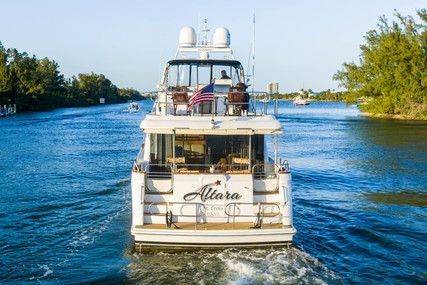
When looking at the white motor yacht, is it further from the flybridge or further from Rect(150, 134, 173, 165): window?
the flybridge

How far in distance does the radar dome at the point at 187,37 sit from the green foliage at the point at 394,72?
163ft

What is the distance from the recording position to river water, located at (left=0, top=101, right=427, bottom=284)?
862cm

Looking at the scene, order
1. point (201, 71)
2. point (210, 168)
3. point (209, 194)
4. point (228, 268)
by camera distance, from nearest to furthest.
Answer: point (228, 268) < point (209, 194) < point (210, 168) < point (201, 71)

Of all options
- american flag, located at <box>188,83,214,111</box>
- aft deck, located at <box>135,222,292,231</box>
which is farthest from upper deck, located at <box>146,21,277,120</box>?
aft deck, located at <box>135,222,292,231</box>

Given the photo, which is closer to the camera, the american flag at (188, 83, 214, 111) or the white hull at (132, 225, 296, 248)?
the white hull at (132, 225, 296, 248)

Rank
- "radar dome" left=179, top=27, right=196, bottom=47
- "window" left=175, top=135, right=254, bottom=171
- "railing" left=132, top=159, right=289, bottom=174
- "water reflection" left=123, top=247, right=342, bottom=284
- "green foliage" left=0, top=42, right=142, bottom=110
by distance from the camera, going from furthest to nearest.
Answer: "green foliage" left=0, top=42, right=142, bottom=110 < "radar dome" left=179, top=27, right=196, bottom=47 < "window" left=175, top=135, right=254, bottom=171 < "railing" left=132, top=159, right=289, bottom=174 < "water reflection" left=123, top=247, right=342, bottom=284

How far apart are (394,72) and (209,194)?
58.3 meters

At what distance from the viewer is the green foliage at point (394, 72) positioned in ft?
180

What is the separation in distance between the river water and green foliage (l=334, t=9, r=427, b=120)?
37.5 m

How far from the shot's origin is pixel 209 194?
9.25 meters

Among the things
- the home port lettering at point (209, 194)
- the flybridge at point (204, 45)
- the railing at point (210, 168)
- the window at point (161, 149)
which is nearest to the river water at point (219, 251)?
the home port lettering at point (209, 194)

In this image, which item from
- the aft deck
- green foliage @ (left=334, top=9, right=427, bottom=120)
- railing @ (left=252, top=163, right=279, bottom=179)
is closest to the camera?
the aft deck

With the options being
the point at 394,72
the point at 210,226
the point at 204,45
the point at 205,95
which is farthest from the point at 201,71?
the point at 394,72

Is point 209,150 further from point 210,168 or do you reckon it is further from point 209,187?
point 209,187
